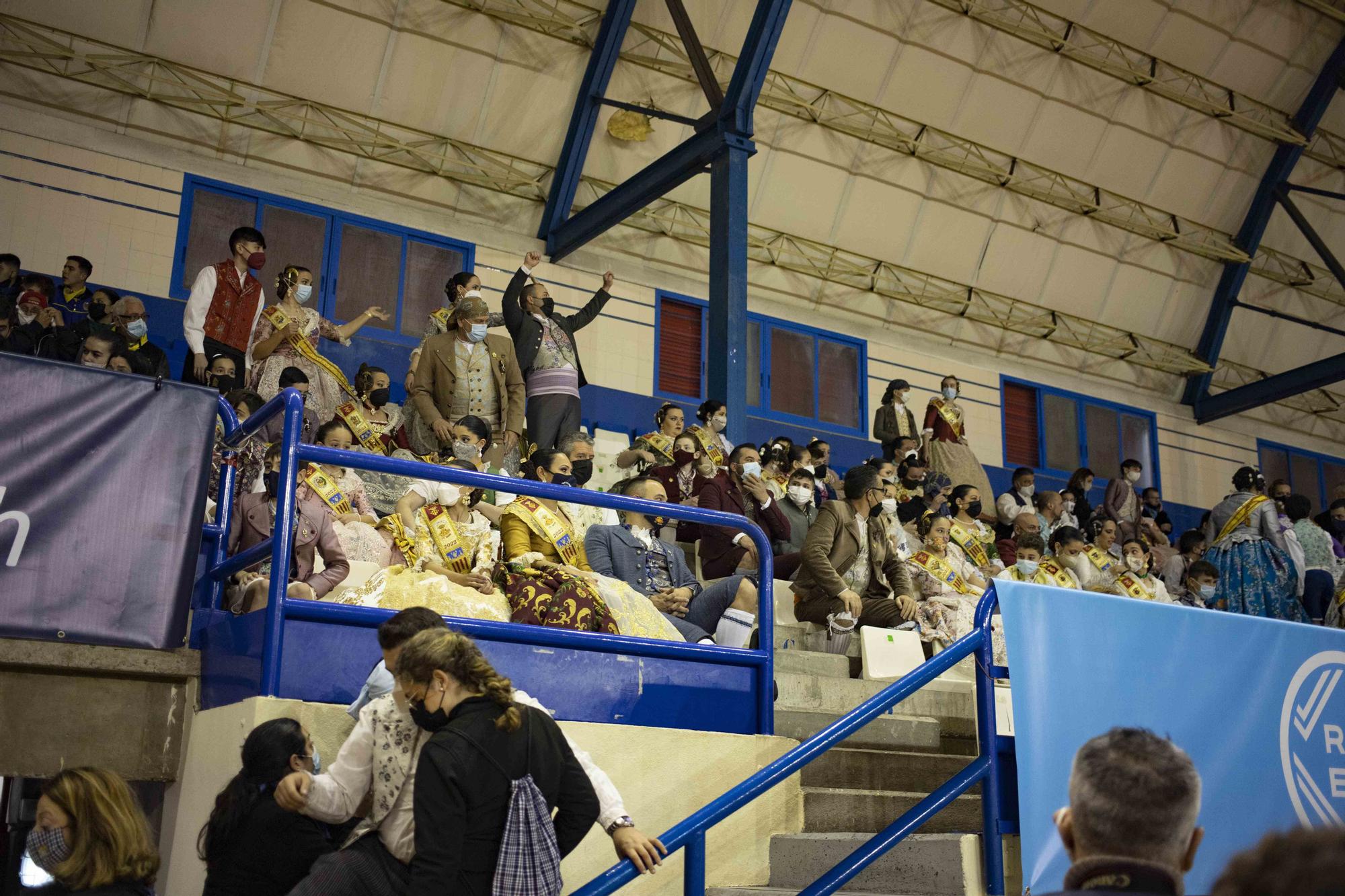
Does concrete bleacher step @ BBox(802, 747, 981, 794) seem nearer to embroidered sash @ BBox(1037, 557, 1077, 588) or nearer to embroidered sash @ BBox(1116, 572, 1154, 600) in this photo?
embroidered sash @ BBox(1037, 557, 1077, 588)

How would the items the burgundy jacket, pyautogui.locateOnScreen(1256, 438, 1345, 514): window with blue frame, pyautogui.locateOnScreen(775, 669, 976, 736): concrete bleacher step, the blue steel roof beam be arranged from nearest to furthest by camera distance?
pyautogui.locateOnScreen(775, 669, 976, 736): concrete bleacher step
the burgundy jacket
the blue steel roof beam
pyautogui.locateOnScreen(1256, 438, 1345, 514): window with blue frame

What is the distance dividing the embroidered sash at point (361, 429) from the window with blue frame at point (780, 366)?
237 inches

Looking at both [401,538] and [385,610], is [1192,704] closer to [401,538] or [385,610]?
[385,610]

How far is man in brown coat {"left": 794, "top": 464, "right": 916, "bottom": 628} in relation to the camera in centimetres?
699

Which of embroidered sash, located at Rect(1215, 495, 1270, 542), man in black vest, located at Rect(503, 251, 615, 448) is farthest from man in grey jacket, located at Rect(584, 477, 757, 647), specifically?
embroidered sash, located at Rect(1215, 495, 1270, 542)

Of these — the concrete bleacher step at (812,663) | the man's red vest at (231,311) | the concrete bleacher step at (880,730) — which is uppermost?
the man's red vest at (231,311)

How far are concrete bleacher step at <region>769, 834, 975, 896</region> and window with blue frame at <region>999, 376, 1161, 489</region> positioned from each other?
13.2m

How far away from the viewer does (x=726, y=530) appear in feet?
25.8

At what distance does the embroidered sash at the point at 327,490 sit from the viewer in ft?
20.2

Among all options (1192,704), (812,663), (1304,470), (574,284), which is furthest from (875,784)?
→ (1304,470)

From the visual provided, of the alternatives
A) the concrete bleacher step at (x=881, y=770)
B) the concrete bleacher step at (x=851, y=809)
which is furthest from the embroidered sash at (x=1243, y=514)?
the concrete bleacher step at (x=851, y=809)

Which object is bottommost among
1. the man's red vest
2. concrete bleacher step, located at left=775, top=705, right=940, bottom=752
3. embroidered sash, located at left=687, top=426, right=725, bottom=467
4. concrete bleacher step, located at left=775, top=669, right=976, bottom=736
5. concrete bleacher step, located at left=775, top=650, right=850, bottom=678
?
concrete bleacher step, located at left=775, top=705, right=940, bottom=752

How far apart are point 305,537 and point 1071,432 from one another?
14.3 m

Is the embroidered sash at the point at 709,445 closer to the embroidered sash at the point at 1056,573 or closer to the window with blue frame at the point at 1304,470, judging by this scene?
the embroidered sash at the point at 1056,573
